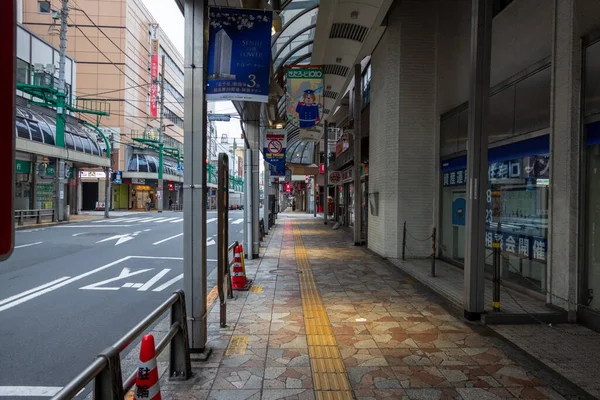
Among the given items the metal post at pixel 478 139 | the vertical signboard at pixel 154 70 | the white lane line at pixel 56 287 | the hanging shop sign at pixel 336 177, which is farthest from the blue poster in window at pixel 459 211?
the vertical signboard at pixel 154 70

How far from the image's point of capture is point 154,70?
48.9 metres

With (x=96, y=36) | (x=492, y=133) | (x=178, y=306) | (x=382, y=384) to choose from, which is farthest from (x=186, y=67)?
(x=96, y=36)

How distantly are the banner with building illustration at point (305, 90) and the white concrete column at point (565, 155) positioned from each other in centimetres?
793

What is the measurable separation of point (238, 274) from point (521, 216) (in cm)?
563

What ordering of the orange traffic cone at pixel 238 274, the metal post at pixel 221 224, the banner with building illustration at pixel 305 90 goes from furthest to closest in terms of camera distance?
the banner with building illustration at pixel 305 90
the orange traffic cone at pixel 238 274
the metal post at pixel 221 224

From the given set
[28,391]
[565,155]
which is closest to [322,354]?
[28,391]

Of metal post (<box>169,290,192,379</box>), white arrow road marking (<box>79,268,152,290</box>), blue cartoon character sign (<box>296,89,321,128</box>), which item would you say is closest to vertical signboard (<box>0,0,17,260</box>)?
metal post (<box>169,290,192,379</box>)

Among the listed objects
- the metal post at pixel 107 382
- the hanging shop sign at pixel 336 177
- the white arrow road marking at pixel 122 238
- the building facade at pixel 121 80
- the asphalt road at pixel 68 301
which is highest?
the building facade at pixel 121 80

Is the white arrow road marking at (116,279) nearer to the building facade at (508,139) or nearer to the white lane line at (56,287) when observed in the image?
the white lane line at (56,287)

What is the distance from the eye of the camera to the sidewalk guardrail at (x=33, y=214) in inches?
888

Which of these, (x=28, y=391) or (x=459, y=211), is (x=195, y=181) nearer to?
(x=28, y=391)

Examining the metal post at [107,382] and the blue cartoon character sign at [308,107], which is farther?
the blue cartoon character sign at [308,107]

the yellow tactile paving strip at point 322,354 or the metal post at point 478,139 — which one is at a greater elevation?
the metal post at point 478,139

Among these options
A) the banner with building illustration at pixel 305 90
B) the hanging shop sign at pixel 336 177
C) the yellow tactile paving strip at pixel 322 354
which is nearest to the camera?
the yellow tactile paving strip at pixel 322 354
